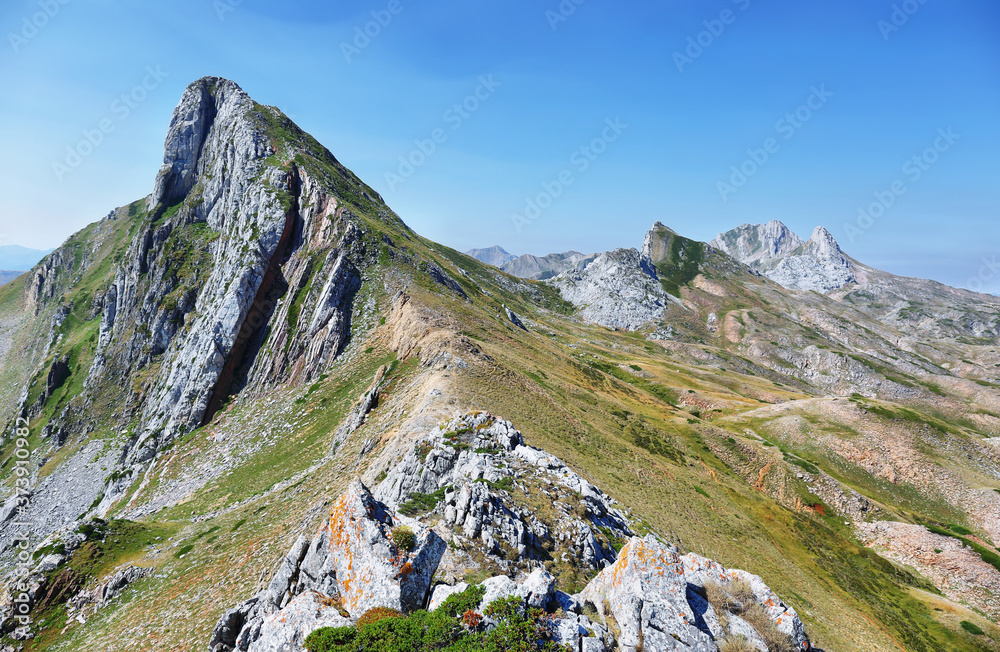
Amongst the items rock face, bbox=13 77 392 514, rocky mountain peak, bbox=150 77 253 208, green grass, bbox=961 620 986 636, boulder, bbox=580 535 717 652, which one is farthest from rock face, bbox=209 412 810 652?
rocky mountain peak, bbox=150 77 253 208

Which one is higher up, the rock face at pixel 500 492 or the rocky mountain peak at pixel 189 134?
the rocky mountain peak at pixel 189 134

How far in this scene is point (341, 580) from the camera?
15336mm

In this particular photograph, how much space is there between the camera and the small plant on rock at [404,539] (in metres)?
15.5

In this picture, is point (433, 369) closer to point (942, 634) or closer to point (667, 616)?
point (667, 616)

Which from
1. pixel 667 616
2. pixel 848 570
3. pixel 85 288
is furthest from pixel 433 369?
pixel 85 288

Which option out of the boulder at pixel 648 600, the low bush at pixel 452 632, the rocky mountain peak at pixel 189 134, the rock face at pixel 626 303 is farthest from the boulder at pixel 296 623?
the rock face at pixel 626 303

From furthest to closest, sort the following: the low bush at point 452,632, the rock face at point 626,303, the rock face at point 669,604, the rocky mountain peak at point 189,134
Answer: the rock face at point 626,303
the rocky mountain peak at point 189,134
the rock face at point 669,604
the low bush at point 452,632

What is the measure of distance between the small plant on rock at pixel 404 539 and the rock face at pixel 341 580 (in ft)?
0.13

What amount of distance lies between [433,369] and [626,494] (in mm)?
20948

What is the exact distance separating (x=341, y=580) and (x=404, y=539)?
103 inches

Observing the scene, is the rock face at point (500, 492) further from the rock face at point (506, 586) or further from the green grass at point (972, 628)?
the green grass at point (972, 628)

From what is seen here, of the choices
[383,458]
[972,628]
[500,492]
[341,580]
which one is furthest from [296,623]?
[972,628]

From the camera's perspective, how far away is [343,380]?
5078 cm

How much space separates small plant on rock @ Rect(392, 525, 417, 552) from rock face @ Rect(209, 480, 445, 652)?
0.13 ft
